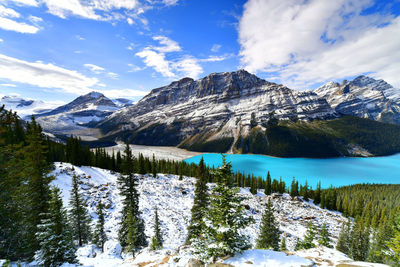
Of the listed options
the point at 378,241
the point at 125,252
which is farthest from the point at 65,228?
the point at 378,241

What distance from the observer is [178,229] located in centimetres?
3438

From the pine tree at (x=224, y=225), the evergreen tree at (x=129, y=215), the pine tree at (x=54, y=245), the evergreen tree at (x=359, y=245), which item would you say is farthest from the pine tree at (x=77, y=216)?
the evergreen tree at (x=359, y=245)

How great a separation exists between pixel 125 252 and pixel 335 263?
2308cm

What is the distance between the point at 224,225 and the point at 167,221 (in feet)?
101

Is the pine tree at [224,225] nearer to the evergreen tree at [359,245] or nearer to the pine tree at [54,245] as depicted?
the pine tree at [54,245]

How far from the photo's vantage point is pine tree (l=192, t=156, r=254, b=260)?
10.5 m

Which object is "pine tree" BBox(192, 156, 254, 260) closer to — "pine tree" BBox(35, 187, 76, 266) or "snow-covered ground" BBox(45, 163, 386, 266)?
"snow-covered ground" BBox(45, 163, 386, 266)

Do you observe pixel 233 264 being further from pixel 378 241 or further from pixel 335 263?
pixel 378 241

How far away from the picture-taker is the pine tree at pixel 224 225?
10453mm

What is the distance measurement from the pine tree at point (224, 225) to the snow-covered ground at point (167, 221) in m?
0.84

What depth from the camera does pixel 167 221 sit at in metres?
36.7

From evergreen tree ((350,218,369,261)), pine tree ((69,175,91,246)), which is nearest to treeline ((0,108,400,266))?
pine tree ((69,175,91,246))

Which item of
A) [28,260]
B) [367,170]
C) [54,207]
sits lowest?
[367,170]

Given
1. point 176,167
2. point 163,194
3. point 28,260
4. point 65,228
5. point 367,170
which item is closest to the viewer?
point 28,260
